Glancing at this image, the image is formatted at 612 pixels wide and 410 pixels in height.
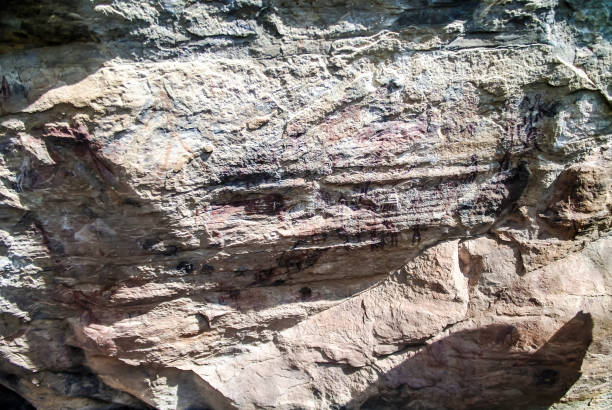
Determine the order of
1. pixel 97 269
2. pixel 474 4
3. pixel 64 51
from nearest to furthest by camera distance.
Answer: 1. pixel 64 51
2. pixel 474 4
3. pixel 97 269

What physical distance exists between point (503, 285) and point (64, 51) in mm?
1610

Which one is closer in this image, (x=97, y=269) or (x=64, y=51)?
(x=64, y=51)

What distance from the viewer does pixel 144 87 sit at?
125cm

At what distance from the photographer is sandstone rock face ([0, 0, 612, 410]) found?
4.14 feet

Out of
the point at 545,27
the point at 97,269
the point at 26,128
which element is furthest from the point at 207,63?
the point at 545,27

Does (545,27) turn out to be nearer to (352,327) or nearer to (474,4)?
(474,4)

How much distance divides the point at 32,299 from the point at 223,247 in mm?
662

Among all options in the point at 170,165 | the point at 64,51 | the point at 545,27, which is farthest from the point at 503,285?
the point at 64,51

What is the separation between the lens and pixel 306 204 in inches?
58.9

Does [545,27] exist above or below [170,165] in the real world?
above

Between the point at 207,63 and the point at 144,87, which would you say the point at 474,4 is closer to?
the point at 207,63

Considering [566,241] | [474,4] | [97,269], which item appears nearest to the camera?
[474,4]

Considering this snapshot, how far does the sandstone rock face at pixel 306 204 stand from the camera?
1263 millimetres

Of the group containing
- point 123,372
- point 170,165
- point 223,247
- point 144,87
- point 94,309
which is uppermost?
point 144,87
